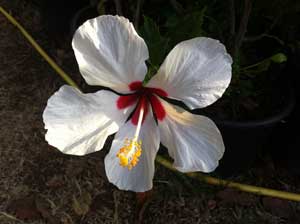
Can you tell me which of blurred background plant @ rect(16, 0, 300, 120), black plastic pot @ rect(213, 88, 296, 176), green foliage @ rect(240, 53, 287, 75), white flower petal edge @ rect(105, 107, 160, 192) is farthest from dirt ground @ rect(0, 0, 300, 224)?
white flower petal edge @ rect(105, 107, 160, 192)

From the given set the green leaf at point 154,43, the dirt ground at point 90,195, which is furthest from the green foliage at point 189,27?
the dirt ground at point 90,195

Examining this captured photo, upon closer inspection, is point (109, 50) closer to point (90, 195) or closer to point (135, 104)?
point (135, 104)

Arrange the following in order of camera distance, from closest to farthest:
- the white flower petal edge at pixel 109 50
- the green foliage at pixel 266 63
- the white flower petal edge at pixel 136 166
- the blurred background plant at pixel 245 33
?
the white flower petal edge at pixel 109 50, the white flower petal edge at pixel 136 166, the green foliage at pixel 266 63, the blurred background plant at pixel 245 33

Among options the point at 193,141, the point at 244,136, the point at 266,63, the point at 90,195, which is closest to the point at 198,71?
the point at 193,141

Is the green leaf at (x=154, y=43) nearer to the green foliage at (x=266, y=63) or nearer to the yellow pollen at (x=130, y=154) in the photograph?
the yellow pollen at (x=130, y=154)

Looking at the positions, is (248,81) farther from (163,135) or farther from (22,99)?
(22,99)

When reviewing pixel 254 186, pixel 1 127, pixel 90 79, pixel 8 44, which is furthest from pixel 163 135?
pixel 8 44

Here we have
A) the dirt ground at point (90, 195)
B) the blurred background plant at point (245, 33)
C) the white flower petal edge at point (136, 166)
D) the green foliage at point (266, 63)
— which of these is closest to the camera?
the white flower petal edge at point (136, 166)
